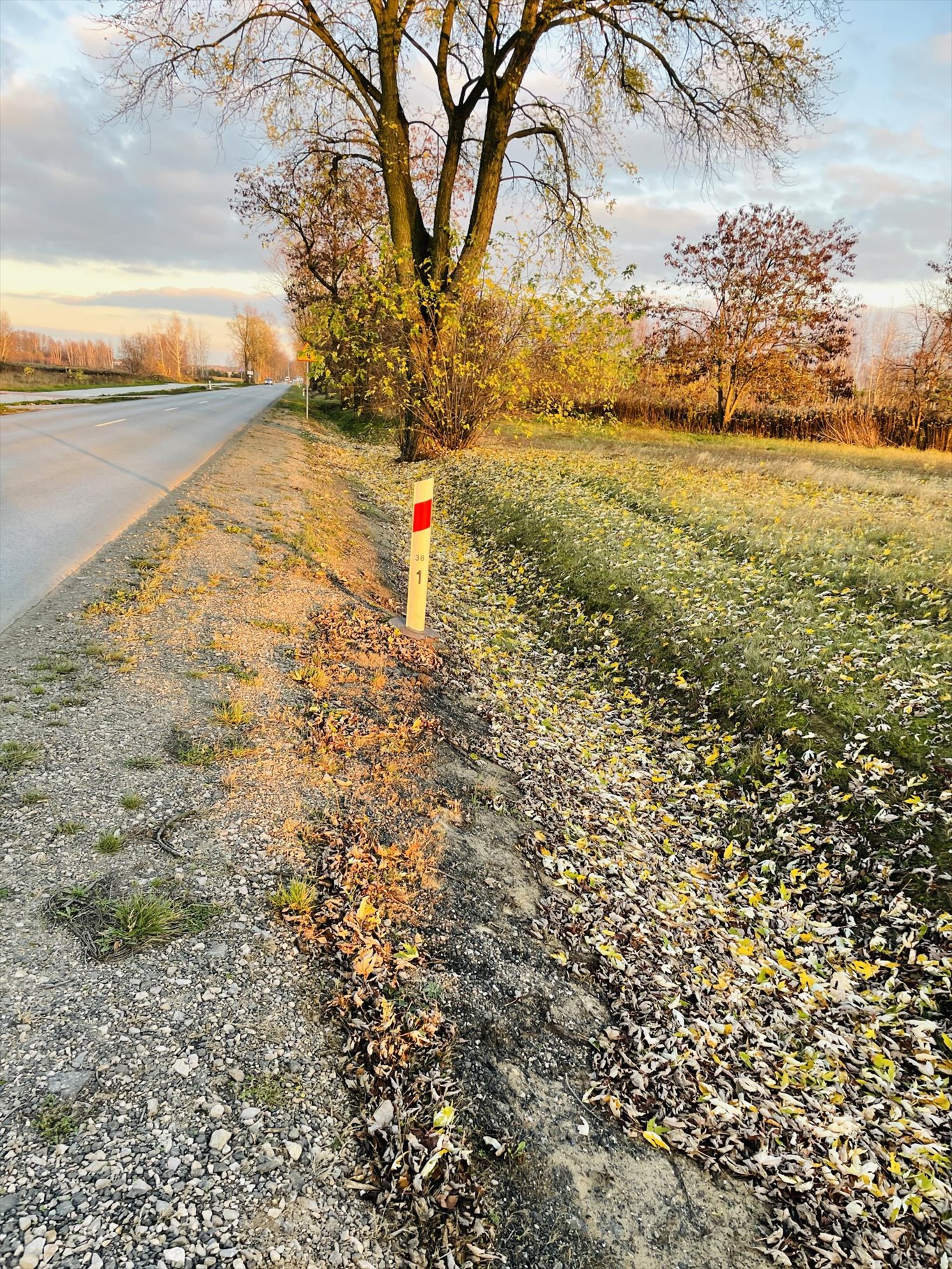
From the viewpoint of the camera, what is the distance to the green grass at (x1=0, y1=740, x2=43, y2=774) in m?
3.96

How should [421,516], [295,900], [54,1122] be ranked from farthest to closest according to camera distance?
[421,516] → [295,900] → [54,1122]

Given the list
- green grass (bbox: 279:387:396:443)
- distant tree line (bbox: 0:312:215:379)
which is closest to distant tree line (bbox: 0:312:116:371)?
distant tree line (bbox: 0:312:215:379)

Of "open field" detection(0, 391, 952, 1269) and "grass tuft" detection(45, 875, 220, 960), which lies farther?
"grass tuft" detection(45, 875, 220, 960)

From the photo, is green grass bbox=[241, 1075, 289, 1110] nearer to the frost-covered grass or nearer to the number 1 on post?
the frost-covered grass

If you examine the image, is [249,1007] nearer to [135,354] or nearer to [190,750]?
[190,750]

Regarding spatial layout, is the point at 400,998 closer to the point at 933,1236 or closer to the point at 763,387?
the point at 933,1236

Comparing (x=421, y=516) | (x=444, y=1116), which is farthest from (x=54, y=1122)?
(x=421, y=516)

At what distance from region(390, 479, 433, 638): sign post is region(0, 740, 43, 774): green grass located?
3.83 m

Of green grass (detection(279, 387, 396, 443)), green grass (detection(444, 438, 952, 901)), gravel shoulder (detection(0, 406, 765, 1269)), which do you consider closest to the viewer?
gravel shoulder (detection(0, 406, 765, 1269))

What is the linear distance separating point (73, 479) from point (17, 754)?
8.95m

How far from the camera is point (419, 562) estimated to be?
716 centimetres

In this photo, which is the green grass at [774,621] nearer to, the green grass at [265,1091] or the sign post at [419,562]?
the sign post at [419,562]

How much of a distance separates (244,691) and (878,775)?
4.86m

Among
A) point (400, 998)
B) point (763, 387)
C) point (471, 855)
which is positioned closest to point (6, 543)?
point (471, 855)
